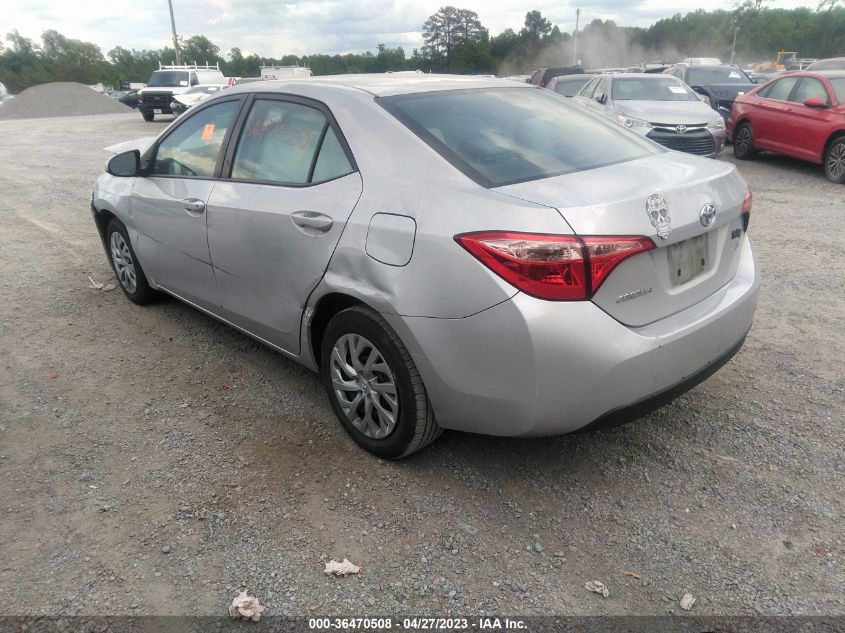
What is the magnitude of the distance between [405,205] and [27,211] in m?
8.13

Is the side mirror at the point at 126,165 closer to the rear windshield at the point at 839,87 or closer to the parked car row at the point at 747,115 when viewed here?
the parked car row at the point at 747,115

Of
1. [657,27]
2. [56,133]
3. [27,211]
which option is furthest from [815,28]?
[27,211]

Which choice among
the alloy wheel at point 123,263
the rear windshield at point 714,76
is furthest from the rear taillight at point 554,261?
the rear windshield at point 714,76

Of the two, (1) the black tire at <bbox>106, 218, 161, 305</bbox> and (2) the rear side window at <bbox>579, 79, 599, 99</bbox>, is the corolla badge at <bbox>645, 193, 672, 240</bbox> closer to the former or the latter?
(1) the black tire at <bbox>106, 218, 161, 305</bbox>

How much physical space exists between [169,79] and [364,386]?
88.9 feet

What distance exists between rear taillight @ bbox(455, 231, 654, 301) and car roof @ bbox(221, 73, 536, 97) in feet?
4.00

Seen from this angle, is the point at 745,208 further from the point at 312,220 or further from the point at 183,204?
the point at 183,204

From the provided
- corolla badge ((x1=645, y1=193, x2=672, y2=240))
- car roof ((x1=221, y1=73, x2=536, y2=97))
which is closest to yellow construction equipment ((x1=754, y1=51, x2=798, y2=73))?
car roof ((x1=221, y1=73, x2=536, y2=97))

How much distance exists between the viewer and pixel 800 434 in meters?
3.21

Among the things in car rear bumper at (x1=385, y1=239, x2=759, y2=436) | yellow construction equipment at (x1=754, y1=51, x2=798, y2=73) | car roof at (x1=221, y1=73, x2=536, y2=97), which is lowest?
car rear bumper at (x1=385, y1=239, x2=759, y2=436)

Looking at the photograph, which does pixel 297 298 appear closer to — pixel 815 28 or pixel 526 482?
pixel 526 482

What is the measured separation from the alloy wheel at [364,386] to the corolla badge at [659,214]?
3.93ft

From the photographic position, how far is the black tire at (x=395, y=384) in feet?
9.00

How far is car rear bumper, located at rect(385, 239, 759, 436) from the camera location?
236 centimetres
